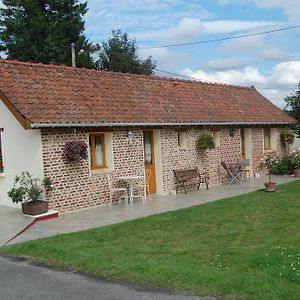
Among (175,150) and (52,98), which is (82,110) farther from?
(175,150)

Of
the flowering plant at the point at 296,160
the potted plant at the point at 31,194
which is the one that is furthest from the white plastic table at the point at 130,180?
the flowering plant at the point at 296,160

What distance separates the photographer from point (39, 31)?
32.4 m

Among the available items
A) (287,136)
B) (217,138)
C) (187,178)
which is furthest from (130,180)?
(287,136)

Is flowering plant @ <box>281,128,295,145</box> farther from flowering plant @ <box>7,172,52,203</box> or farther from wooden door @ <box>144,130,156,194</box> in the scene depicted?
flowering plant @ <box>7,172,52,203</box>

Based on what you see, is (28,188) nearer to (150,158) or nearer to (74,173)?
(74,173)

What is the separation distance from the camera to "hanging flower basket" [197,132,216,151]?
17172 millimetres

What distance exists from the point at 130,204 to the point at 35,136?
140 inches

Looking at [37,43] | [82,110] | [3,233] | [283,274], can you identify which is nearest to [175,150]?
[82,110]

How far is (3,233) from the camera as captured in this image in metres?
10.4

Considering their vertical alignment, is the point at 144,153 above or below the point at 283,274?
above

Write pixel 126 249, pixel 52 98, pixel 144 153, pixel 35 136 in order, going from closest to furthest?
pixel 126 249 → pixel 35 136 → pixel 52 98 → pixel 144 153

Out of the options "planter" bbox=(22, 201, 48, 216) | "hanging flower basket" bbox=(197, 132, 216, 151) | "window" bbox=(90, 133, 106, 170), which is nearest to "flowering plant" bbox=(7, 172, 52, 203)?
"planter" bbox=(22, 201, 48, 216)

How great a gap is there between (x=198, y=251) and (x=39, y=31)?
91.6ft

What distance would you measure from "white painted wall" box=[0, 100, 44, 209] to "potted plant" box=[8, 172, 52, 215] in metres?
0.29
